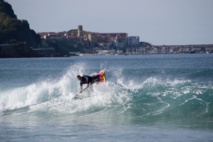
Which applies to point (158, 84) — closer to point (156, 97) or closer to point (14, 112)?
point (156, 97)

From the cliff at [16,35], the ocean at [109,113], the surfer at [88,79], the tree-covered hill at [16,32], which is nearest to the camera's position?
the ocean at [109,113]

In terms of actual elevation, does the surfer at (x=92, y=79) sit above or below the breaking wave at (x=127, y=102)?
above

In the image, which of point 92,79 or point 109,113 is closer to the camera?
point 109,113

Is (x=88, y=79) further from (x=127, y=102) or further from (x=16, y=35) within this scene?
(x=16, y=35)

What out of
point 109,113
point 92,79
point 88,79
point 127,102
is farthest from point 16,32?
point 109,113

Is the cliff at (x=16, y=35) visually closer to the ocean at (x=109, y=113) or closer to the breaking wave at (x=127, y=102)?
the breaking wave at (x=127, y=102)

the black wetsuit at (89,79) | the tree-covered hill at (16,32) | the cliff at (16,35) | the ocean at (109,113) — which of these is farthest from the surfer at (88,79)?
the tree-covered hill at (16,32)

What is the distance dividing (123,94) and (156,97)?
1.74 m

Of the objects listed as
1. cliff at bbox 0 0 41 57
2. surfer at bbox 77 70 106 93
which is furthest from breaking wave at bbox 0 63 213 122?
cliff at bbox 0 0 41 57

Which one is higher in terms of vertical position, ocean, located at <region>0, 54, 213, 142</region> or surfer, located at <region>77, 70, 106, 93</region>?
surfer, located at <region>77, 70, 106, 93</region>

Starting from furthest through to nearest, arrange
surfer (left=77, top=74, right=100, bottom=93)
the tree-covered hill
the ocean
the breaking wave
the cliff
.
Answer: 1. the tree-covered hill
2. the cliff
3. surfer (left=77, top=74, right=100, bottom=93)
4. the breaking wave
5. the ocean

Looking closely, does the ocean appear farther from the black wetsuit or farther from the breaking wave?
the black wetsuit

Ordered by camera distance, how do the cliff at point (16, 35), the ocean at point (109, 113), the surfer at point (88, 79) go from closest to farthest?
the ocean at point (109, 113), the surfer at point (88, 79), the cliff at point (16, 35)

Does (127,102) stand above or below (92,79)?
below
